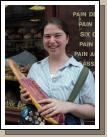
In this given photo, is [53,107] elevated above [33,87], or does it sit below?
below

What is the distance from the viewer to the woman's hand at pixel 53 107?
2895mm

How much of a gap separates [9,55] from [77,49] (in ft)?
1.68

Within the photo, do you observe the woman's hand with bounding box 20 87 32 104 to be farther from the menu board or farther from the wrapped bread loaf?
the menu board

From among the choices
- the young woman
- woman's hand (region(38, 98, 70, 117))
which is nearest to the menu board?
the young woman

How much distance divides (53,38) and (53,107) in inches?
20.3

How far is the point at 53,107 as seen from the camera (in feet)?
9.54

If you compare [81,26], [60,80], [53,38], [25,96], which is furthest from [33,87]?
[81,26]

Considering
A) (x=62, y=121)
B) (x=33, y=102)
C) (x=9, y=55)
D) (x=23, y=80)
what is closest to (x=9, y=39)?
(x=9, y=55)

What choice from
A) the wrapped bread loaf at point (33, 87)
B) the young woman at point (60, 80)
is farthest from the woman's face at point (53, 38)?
the wrapped bread loaf at point (33, 87)

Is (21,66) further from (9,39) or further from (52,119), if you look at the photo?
(52,119)

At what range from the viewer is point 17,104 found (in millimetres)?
2926

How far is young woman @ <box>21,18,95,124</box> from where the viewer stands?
2898mm

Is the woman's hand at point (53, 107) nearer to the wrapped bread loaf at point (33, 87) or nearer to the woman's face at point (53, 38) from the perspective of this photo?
the wrapped bread loaf at point (33, 87)

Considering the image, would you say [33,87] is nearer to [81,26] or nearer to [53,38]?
[53,38]
